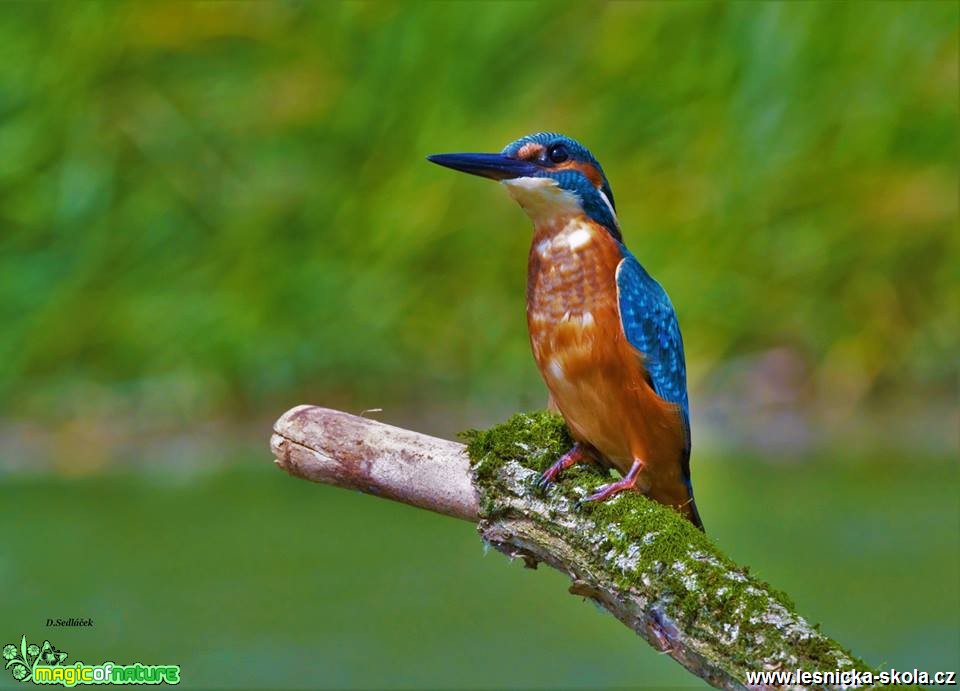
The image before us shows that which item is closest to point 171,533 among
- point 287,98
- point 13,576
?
point 13,576

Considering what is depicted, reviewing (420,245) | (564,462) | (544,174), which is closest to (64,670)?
(564,462)

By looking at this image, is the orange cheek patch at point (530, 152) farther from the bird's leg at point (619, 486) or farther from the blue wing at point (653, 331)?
the bird's leg at point (619, 486)

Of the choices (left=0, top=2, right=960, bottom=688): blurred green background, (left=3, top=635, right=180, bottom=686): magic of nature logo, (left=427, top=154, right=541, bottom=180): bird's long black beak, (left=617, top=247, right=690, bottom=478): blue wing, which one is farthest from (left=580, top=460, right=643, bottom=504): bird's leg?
(left=0, top=2, right=960, bottom=688): blurred green background

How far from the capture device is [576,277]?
3.48m

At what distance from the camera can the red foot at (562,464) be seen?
10.8 ft

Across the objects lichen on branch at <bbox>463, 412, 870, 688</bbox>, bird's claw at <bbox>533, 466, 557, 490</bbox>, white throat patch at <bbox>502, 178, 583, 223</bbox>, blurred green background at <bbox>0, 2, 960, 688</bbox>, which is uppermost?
blurred green background at <bbox>0, 2, 960, 688</bbox>

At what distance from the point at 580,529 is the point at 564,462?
0.25m

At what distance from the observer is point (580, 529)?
125 inches

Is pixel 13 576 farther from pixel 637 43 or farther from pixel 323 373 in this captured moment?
pixel 637 43

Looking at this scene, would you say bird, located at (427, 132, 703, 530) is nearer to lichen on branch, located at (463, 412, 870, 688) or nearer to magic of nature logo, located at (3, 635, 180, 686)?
lichen on branch, located at (463, 412, 870, 688)

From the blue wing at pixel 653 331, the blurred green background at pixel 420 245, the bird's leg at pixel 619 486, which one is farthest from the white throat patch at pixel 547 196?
the blurred green background at pixel 420 245

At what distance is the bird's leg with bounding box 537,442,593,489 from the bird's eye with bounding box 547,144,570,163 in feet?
2.12

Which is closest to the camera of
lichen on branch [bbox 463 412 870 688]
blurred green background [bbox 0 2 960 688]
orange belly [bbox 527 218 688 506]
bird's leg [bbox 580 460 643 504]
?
lichen on branch [bbox 463 412 870 688]

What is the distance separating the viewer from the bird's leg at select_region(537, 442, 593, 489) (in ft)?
10.8
